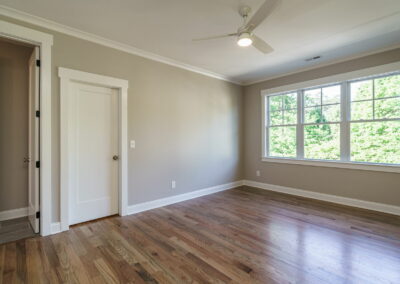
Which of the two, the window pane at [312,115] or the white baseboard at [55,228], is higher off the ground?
the window pane at [312,115]

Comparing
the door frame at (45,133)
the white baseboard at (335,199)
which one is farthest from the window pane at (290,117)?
the door frame at (45,133)

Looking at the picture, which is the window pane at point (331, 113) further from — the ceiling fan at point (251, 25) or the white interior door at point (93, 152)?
the white interior door at point (93, 152)

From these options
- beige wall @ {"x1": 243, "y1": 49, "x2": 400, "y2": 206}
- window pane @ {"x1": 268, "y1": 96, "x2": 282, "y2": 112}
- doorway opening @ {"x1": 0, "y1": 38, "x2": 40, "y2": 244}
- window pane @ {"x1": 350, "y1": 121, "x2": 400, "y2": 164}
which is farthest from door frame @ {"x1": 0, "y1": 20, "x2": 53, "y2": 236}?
window pane @ {"x1": 350, "y1": 121, "x2": 400, "y2": 164}

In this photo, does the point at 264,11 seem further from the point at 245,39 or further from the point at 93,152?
the point at 93,152

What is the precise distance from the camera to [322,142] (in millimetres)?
4270

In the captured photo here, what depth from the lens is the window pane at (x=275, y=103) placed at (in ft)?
16.4

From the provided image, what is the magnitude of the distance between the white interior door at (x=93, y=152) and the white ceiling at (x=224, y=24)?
3.15 feet

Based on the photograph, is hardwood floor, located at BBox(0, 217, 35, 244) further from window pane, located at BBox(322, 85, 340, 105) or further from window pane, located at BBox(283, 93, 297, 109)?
window pane, located at BBox(322, 85, 340, 105)

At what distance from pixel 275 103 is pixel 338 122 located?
4.91 ft

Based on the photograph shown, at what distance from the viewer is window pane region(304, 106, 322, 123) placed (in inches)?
170

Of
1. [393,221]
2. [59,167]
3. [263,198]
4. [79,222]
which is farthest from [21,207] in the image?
[393,221]

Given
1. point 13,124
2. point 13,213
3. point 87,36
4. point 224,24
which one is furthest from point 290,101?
point 13,213

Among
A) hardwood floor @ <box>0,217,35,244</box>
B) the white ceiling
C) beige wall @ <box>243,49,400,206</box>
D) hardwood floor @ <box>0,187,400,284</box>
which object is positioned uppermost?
the white ceiling

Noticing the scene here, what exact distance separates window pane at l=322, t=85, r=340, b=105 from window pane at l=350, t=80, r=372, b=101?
24 cm
